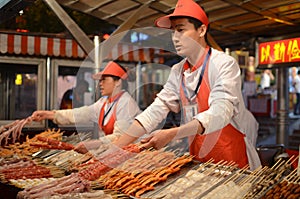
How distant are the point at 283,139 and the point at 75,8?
3.32 m

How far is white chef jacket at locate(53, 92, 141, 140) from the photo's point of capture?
10.3 feet

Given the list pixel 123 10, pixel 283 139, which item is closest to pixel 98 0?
pixel 123 10

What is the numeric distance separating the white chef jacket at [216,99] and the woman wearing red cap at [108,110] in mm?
552

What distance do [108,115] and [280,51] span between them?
1.95 meters

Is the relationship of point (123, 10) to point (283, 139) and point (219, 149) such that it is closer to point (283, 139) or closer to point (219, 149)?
point (219, 149)

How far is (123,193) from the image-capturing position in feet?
6.71

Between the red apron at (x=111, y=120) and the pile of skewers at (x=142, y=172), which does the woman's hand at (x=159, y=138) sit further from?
the red apron at (x=111, y=120)

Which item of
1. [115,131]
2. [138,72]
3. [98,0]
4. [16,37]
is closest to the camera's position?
[115,131]

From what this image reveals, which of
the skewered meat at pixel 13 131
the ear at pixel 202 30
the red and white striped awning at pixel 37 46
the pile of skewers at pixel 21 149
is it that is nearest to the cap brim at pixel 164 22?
the ear at pixel 202 30

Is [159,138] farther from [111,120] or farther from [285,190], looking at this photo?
[111,120]

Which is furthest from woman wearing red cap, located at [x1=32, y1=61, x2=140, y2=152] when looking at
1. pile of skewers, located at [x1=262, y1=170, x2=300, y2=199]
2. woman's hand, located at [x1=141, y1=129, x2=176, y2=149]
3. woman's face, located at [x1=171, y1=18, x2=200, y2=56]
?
pile of skewers, located at [x1=262, y1=170, x2=300, y2=199]

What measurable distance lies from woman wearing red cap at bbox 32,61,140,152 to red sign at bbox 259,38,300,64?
167 cm

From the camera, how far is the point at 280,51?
4.18 meters

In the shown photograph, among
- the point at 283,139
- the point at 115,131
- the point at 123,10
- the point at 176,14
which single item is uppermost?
the point at 123,10
